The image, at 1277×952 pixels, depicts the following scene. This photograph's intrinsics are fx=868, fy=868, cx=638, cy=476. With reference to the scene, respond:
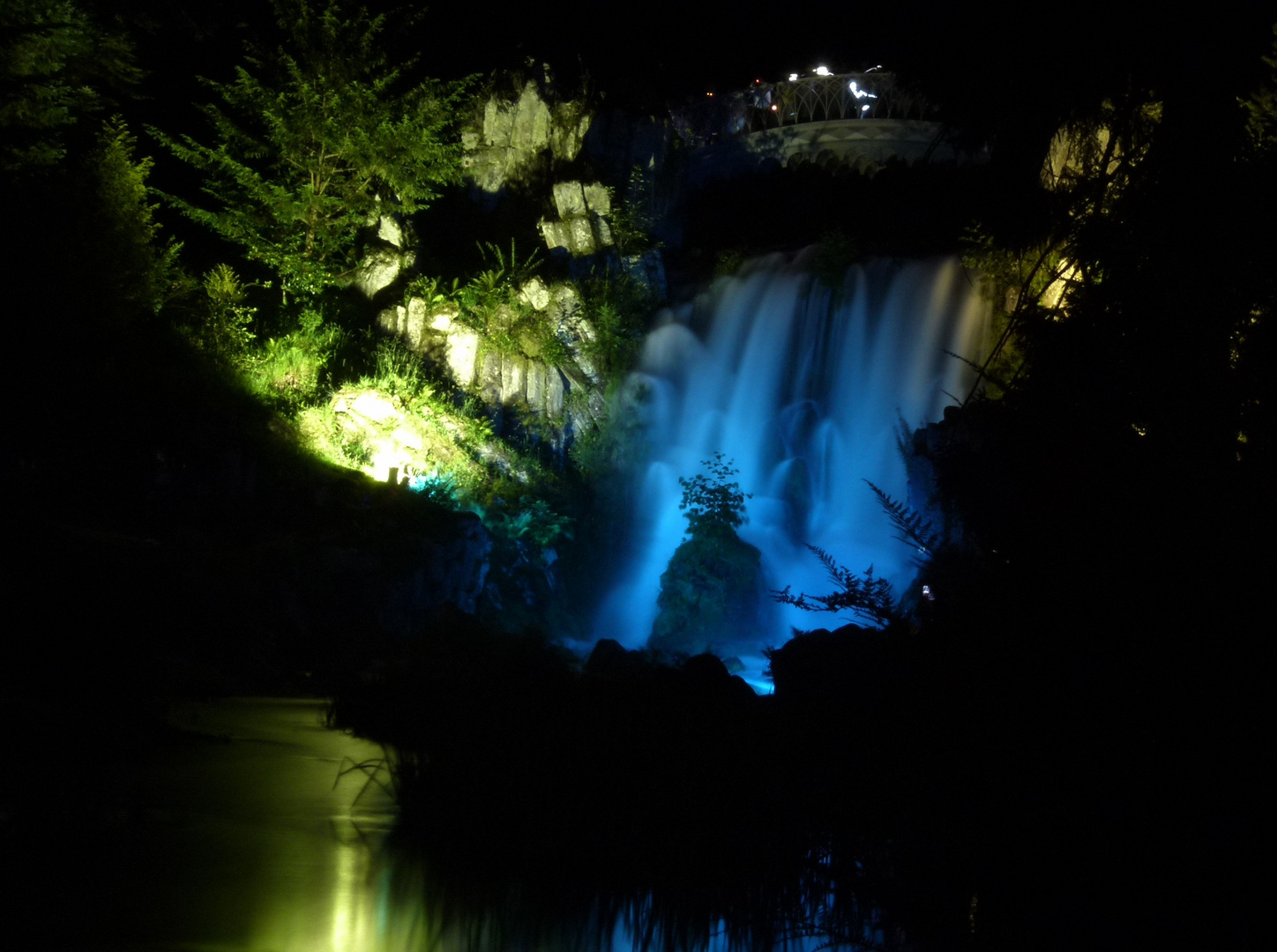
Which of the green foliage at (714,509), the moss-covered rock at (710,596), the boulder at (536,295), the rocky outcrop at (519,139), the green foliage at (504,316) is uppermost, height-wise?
→ the rocky outcrop at (519,139)

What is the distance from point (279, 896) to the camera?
12.4 ft

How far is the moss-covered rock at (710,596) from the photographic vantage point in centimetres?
1325

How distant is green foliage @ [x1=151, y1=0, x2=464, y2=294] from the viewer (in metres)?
15.5

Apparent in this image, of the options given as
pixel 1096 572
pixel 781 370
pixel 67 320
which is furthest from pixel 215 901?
pixel 781 370

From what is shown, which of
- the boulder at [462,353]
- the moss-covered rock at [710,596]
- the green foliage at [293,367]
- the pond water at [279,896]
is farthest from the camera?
the boulder at [462,353]

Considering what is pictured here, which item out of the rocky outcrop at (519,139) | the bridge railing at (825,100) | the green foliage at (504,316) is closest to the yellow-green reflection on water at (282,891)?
the green foliage at (504,316)

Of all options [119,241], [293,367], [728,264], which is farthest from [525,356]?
[119,241]

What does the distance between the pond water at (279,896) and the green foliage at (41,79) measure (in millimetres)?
10859

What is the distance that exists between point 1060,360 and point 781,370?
14422 millimetres

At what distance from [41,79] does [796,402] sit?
13014mm

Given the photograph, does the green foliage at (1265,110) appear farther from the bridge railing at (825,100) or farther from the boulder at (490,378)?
the bridge railing at (825,100)

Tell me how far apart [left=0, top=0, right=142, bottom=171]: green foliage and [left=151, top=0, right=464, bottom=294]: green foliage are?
5.40 ft

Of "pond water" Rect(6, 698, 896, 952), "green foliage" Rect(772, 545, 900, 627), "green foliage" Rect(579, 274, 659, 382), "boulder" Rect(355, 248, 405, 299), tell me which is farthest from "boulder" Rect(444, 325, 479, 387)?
"green foliage" Rect(772, 545, 900, 627)

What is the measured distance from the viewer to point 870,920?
324 centimetres
